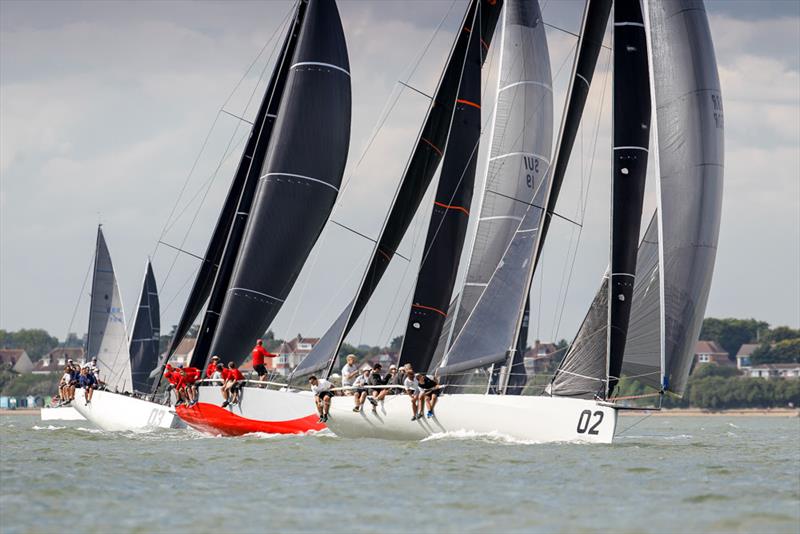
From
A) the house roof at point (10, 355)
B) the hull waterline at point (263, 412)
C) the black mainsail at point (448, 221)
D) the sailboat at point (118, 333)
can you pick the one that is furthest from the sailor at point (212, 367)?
the house roof at point (10, 355)

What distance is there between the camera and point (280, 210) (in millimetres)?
31422

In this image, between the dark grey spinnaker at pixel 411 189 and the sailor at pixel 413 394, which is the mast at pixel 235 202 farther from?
the sailor at pixel 413 394

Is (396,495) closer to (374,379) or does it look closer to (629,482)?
(629,482)

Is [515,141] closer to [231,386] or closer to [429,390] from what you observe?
[429,390]

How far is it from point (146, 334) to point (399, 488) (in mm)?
36367

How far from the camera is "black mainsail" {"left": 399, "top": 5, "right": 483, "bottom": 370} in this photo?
27500 millimetres

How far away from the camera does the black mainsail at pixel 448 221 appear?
27500 mm

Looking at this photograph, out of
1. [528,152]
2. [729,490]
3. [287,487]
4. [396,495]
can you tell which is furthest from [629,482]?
[528,152]

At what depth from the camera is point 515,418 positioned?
910 inches

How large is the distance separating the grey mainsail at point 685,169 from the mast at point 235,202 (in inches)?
533

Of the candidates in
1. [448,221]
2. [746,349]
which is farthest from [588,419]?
[746,349]

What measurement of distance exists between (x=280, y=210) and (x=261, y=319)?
2753 mm

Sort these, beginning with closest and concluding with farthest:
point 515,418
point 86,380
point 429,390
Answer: point 515,418 → point 429,390 → point 86,380

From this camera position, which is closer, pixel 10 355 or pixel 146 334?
pixel 146 334
